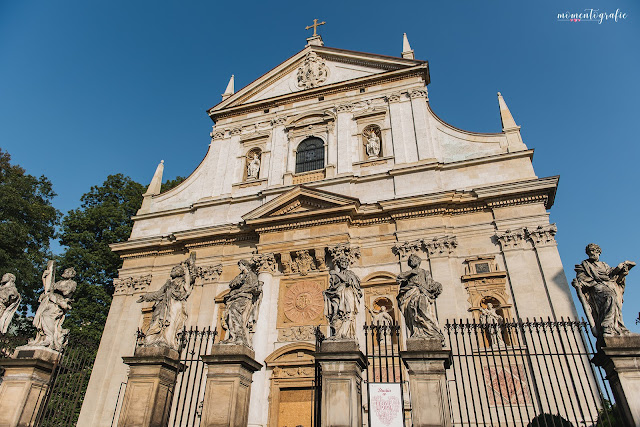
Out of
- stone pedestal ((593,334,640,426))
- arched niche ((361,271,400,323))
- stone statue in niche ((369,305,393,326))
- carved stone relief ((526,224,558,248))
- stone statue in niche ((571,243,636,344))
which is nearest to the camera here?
stone pedestal ((593,334,640,426))

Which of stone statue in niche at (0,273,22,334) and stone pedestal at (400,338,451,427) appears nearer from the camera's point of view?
stone pedestal at (400,338,451,427)

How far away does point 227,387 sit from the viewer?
768 centimetres

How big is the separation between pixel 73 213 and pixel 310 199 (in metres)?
13.6

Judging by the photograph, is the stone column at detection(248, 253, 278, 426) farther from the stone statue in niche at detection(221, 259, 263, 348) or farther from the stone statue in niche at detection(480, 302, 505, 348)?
the stone statue in niche at detection(480, 302, 505, 348)

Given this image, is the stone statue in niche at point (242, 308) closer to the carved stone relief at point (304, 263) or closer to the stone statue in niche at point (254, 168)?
the carved stone relief at point (304, 263)

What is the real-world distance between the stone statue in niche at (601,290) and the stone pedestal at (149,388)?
749 centimetres

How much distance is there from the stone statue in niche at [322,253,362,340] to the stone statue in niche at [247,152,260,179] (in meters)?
10.6

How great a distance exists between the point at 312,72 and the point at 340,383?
15600mm

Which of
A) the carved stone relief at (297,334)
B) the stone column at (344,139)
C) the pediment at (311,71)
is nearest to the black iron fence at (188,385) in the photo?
the carved stone relief at (297,334)

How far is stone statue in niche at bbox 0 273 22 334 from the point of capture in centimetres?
995

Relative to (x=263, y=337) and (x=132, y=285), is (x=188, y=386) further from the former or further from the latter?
(x=132, y=285)

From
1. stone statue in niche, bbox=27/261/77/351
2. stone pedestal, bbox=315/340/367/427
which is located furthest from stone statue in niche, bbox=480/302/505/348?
stone statue in niche, bbox=27/261/77/351

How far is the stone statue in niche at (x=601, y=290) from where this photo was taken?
738 centimetres

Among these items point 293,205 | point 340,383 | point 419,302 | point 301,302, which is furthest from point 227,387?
point 293,205
